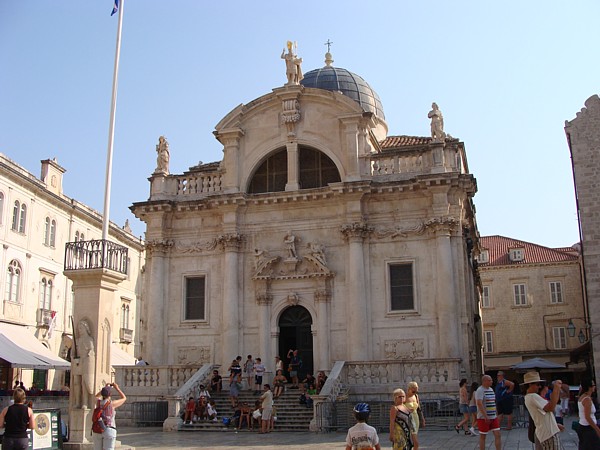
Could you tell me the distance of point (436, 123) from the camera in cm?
2667

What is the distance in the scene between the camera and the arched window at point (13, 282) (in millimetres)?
36875

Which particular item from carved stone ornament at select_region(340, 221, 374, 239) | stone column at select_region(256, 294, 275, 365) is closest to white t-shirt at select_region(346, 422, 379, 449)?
carved stone ornament at select_region(340, 221, 374, 239)

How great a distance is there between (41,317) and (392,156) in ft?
76.7

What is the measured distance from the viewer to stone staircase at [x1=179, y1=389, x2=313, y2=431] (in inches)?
868

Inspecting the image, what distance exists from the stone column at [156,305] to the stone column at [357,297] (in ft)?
24.7

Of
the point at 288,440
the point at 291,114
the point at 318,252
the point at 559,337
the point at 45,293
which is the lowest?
the point at 288,440

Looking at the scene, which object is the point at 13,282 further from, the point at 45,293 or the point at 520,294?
the point at 520,294

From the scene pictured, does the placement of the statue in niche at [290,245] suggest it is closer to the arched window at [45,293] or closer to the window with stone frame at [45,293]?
the window with stone frame at [45,293]

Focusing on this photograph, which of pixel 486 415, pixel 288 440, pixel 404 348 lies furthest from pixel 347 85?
pixel 486 415

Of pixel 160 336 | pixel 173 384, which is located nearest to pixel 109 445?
pixel 173 384

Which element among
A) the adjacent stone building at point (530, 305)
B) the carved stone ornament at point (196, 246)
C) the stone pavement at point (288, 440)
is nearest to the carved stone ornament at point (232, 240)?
the carved stone ornament at point (196, 246)

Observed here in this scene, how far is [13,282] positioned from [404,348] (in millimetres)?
22872

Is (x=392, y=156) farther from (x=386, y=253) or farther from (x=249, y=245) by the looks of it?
(x=249, y=245)

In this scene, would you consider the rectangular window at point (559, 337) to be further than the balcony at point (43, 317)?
Yes
